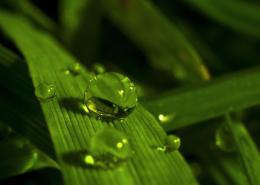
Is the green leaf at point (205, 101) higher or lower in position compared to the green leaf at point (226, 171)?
higher

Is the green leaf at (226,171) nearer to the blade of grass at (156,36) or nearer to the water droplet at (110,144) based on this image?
the blade of grass at (156,36)

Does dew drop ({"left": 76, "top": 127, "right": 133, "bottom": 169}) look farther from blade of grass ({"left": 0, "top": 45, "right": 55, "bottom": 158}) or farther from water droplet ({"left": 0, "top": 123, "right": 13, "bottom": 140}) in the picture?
water droplet ({"left": 0, "top": 123, "right": 13, "bottom": 140})

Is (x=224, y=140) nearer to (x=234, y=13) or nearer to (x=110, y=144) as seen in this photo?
(x=110, y=144)

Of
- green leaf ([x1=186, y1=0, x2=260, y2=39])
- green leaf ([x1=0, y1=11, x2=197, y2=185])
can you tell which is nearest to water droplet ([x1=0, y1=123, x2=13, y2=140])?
green leaf ([x1=0, y1=11, x2=197, y2=185])

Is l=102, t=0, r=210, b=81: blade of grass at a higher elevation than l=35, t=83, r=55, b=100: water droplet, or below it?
higher

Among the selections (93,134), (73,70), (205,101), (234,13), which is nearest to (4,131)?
(73,70)

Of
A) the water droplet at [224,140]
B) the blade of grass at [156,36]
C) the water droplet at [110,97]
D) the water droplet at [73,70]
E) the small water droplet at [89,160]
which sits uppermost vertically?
the blade of grass at [156,36]

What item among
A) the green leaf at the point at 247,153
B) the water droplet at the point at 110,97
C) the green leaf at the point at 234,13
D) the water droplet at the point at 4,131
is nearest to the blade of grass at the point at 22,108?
the water droplet at the point at 4,131
